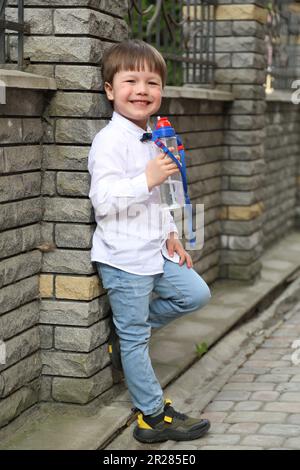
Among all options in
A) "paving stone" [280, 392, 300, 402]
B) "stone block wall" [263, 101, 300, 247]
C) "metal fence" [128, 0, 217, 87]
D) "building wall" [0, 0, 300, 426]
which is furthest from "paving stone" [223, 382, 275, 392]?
"stone block wall" [263, 101, 300, 247]

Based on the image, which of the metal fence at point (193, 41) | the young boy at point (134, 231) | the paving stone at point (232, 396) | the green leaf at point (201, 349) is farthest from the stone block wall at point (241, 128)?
the young boy at point (134, 231)

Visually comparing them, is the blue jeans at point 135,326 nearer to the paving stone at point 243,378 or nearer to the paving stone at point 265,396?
the paving stone at point 265,396

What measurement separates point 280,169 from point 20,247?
6.52 meters

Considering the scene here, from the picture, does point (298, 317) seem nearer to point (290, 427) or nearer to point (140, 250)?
point (290, 427)

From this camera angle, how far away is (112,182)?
3777 mm

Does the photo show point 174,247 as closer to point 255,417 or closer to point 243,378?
point 255,417

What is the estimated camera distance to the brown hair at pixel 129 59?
154 inches

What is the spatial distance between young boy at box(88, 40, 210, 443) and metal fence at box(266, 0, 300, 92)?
5291mm

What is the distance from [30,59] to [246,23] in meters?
3.65

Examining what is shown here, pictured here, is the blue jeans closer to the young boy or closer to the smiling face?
the young boy

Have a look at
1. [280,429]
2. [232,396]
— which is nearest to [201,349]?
[232,396]

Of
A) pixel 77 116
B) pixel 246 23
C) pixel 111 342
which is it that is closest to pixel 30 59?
pixel 77 116

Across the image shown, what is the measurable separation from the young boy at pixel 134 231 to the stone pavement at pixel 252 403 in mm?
131

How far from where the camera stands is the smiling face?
392 cm
